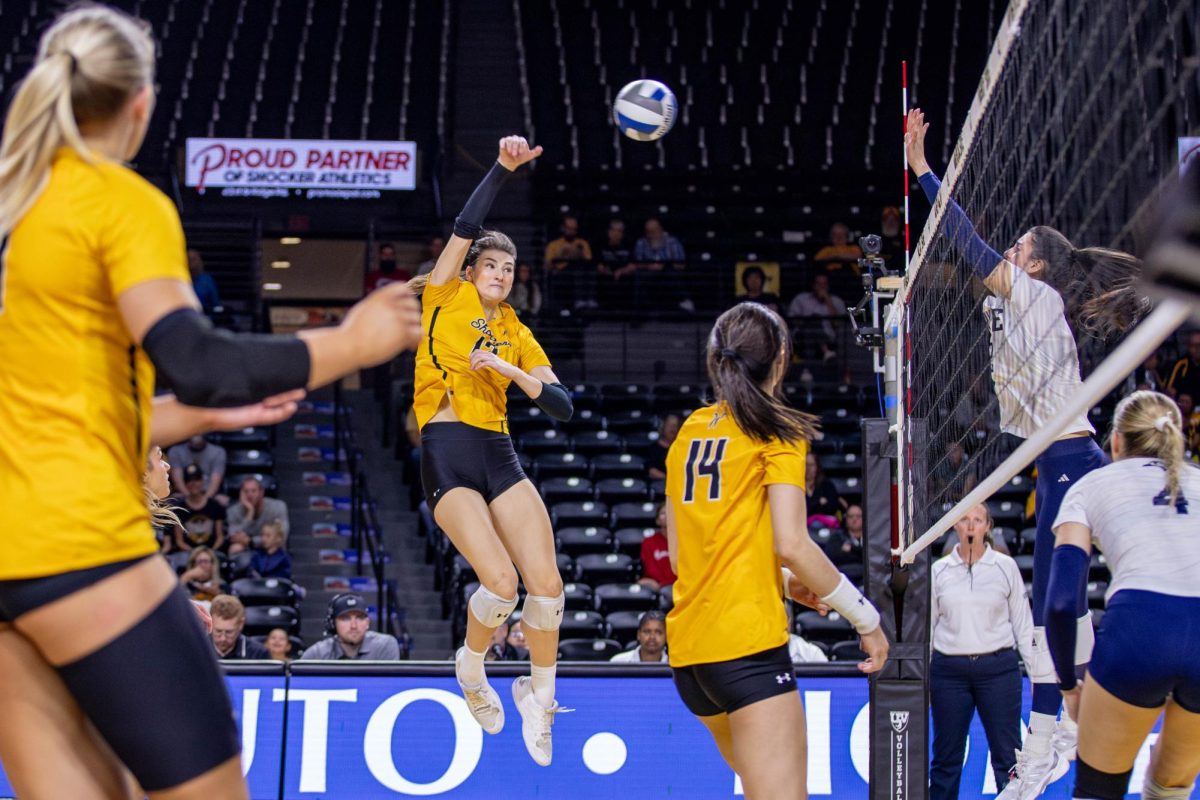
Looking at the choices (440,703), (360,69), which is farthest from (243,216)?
(440,703)

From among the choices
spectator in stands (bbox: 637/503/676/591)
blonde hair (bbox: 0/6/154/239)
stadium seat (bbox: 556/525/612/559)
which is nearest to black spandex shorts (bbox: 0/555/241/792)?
blonde hair (bbox: 0/6/154/239)

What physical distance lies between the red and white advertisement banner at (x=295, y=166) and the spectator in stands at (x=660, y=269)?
134 inches

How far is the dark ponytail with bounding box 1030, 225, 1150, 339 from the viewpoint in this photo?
17.4 ft

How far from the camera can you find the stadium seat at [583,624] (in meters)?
11.0

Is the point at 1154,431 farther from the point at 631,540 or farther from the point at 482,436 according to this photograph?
the point at 631,540

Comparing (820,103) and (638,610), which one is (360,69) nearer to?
(820,103)

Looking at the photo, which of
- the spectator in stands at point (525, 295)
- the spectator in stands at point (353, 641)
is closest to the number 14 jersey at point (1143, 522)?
the spectator in stands at point (353, 641)

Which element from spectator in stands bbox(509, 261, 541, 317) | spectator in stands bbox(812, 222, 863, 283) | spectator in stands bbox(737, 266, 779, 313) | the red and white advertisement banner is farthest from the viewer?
the red and white advertisement banner

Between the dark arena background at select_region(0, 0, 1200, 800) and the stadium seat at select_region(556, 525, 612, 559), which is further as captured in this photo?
the stadium seat at select_region(556, 525, 612, 559)

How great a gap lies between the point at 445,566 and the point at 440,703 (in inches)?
199

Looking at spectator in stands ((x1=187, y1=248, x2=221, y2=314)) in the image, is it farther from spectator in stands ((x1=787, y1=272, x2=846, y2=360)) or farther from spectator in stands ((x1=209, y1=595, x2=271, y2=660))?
spectator in stands ((x1=209, y1=595, x2=271, y2=660))

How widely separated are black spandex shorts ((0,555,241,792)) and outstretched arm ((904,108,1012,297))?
3663mm

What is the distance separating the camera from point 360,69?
65.8 feet

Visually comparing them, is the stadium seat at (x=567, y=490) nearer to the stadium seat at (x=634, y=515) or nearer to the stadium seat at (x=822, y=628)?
the stadium seat at (x=634, y=515)
